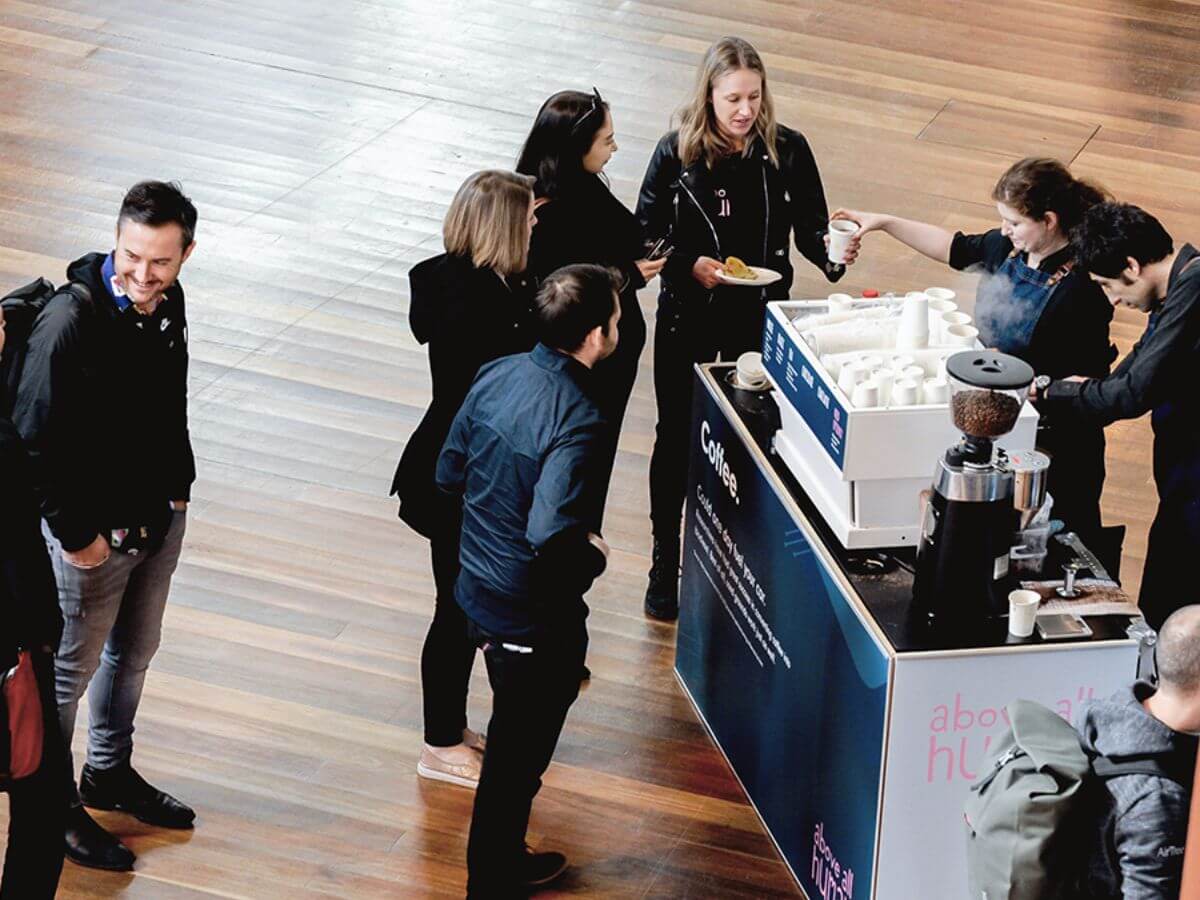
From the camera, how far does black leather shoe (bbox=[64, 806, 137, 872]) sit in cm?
412

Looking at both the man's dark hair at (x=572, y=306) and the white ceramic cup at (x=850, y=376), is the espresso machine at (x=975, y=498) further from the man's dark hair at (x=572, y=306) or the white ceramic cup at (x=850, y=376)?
the man's dark hair at (x=572, y=306)

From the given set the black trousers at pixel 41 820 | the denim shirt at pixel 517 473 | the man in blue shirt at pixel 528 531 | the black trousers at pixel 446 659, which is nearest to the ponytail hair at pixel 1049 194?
the man in blue shirt at pixel 528 531

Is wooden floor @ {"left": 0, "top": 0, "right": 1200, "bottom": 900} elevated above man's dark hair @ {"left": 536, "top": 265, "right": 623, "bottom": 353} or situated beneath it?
situated beneath

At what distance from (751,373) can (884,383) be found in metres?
0.78

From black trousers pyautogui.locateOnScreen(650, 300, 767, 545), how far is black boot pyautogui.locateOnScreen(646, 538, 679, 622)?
A: 0.05 metres

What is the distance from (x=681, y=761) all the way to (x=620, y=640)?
1.86 feet

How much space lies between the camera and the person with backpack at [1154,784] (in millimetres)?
2830

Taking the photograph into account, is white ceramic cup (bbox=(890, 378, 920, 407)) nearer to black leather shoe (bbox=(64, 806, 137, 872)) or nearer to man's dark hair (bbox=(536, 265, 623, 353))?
man's dark hair (bbox=(536, 265, 623, 353))

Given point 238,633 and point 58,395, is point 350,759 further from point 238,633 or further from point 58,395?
point 58,395

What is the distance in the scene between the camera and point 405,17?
10.0 metres

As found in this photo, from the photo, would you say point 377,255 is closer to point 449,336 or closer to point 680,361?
point 680,361

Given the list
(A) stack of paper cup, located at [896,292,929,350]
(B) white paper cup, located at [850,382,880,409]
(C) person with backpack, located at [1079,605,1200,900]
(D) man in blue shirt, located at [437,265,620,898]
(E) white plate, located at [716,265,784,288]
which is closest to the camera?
(C) person with backpack, located at [1079,605,1200,900]

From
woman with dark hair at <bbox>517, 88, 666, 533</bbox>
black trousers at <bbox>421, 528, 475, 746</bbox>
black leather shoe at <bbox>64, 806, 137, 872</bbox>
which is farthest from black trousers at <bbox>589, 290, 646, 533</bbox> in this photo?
black leather shoe at <bbox>64, 806, 137, 872</bbox>

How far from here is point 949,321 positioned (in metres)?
4.16
